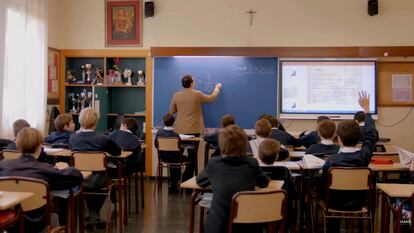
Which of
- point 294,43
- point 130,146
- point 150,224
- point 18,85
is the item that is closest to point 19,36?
point 18,85

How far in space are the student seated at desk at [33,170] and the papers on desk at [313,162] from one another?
2.05 meters

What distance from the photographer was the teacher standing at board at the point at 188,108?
754cm

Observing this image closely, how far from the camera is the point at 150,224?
206 inches

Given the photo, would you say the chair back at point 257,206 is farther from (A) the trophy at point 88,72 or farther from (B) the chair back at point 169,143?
(A) the trophy at point 88,72

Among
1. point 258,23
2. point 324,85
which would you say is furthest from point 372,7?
point 258,23

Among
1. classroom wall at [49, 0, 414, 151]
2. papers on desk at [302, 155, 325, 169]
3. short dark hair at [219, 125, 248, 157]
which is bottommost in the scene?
papers on desk at [302, 155, 325, 169]

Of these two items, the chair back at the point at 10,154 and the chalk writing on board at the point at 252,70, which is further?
the chalk writing on board at the point at 252,70

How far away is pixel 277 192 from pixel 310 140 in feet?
10.3

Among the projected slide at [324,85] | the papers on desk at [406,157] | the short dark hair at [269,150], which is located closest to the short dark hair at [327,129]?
the papers on desk at [406,157]

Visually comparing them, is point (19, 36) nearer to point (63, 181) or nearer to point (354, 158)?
point (63, 181)

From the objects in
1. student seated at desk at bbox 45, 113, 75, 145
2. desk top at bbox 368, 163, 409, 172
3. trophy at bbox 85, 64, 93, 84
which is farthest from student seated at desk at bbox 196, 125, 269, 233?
trophy at bbox 85, 64, 93, 84

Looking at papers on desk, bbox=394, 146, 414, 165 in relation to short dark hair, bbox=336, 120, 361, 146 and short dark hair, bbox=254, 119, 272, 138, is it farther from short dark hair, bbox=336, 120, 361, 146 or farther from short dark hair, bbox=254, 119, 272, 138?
short dark hair, bbox=254, 119, 272, 138

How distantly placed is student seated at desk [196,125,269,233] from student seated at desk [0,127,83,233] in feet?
3.36

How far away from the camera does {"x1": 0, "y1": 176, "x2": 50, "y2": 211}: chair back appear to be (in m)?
3.11
